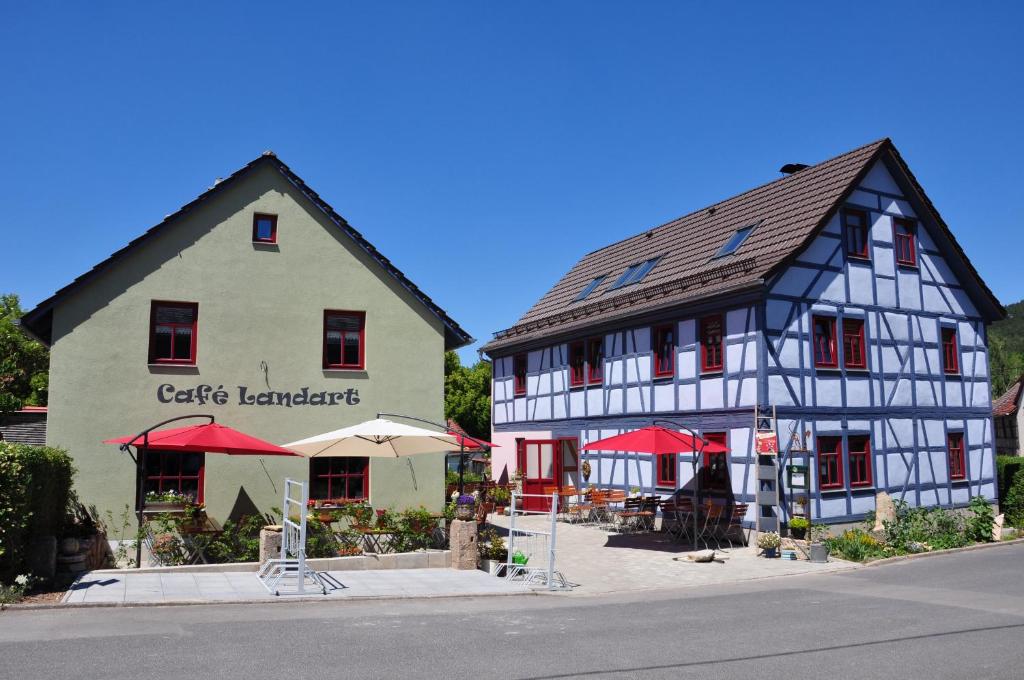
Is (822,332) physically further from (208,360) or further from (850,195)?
(208,360)

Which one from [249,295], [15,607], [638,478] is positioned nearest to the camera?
[15,607]

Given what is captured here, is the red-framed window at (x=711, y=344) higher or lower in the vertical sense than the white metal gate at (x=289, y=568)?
higher

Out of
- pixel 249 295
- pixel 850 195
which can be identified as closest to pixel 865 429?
pixel 850 195

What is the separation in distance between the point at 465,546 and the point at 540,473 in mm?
12713

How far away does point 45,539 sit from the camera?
1262 centimetres

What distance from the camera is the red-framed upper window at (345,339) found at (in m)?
18.1

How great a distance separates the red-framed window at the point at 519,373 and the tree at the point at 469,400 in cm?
2200

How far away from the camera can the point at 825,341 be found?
2061 centimetres

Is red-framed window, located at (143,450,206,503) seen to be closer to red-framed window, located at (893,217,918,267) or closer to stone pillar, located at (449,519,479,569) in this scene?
stone pillar, located at (449,519,479,569)

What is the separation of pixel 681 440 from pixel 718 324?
11.2 ft

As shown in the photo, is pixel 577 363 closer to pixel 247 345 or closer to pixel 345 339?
pixel 345 339

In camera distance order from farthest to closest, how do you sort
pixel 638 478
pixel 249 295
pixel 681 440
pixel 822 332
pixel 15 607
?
pixel 638 478 → pixel 822 332 → pixel 681 440 → pixel 249 295 → pixel 15 607

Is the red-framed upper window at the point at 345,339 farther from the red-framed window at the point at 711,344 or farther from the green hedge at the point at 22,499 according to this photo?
the red-framed window at the point at 711,344

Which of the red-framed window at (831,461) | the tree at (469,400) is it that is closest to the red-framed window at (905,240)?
the red-framed window at (831,461)
